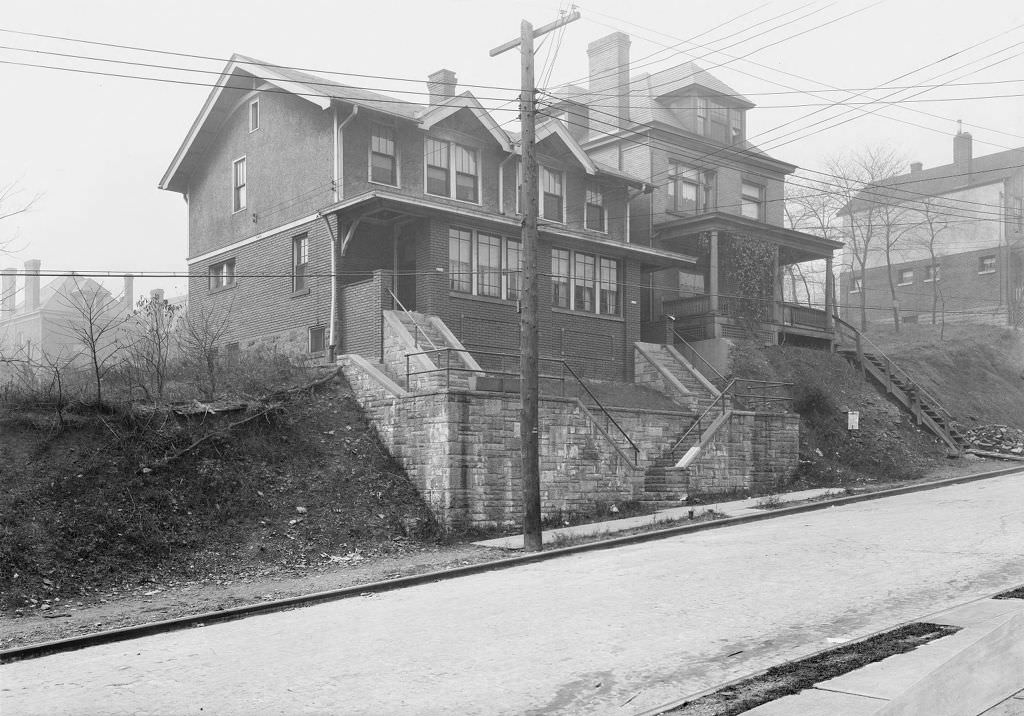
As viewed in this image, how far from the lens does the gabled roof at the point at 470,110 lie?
26.2m

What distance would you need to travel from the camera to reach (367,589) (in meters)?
14.0

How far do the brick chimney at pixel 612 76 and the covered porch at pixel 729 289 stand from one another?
5.76 m

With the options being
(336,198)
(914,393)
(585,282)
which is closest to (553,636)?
(336,198)

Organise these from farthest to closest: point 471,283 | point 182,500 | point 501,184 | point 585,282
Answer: point 585,282 → point 501,184 → point 471,283 → point 182,500

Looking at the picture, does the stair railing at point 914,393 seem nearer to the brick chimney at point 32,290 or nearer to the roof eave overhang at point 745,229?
the roof eave overhang at point 745,229

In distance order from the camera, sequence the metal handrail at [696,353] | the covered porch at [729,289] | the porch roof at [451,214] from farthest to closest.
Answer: the covered porch at [729,289] < the metal handrail at [696,353] < the porch roof at [451,214]

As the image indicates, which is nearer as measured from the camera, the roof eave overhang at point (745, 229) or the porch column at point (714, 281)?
the porch column at point (714, 281)

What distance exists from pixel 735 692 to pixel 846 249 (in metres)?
53.9

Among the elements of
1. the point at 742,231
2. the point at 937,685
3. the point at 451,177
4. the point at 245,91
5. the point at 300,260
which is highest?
the point at 245,91

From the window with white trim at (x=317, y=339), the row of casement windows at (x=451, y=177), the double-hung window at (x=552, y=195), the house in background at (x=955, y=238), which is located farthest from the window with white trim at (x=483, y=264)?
the house in background at (x=955, y=238)

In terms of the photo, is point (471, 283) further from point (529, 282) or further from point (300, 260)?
point (529, 282)

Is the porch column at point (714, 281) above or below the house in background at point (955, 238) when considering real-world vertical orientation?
below

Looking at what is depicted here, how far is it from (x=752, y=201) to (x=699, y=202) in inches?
122

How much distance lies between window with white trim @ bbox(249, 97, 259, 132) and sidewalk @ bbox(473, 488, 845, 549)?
15.9 metres
